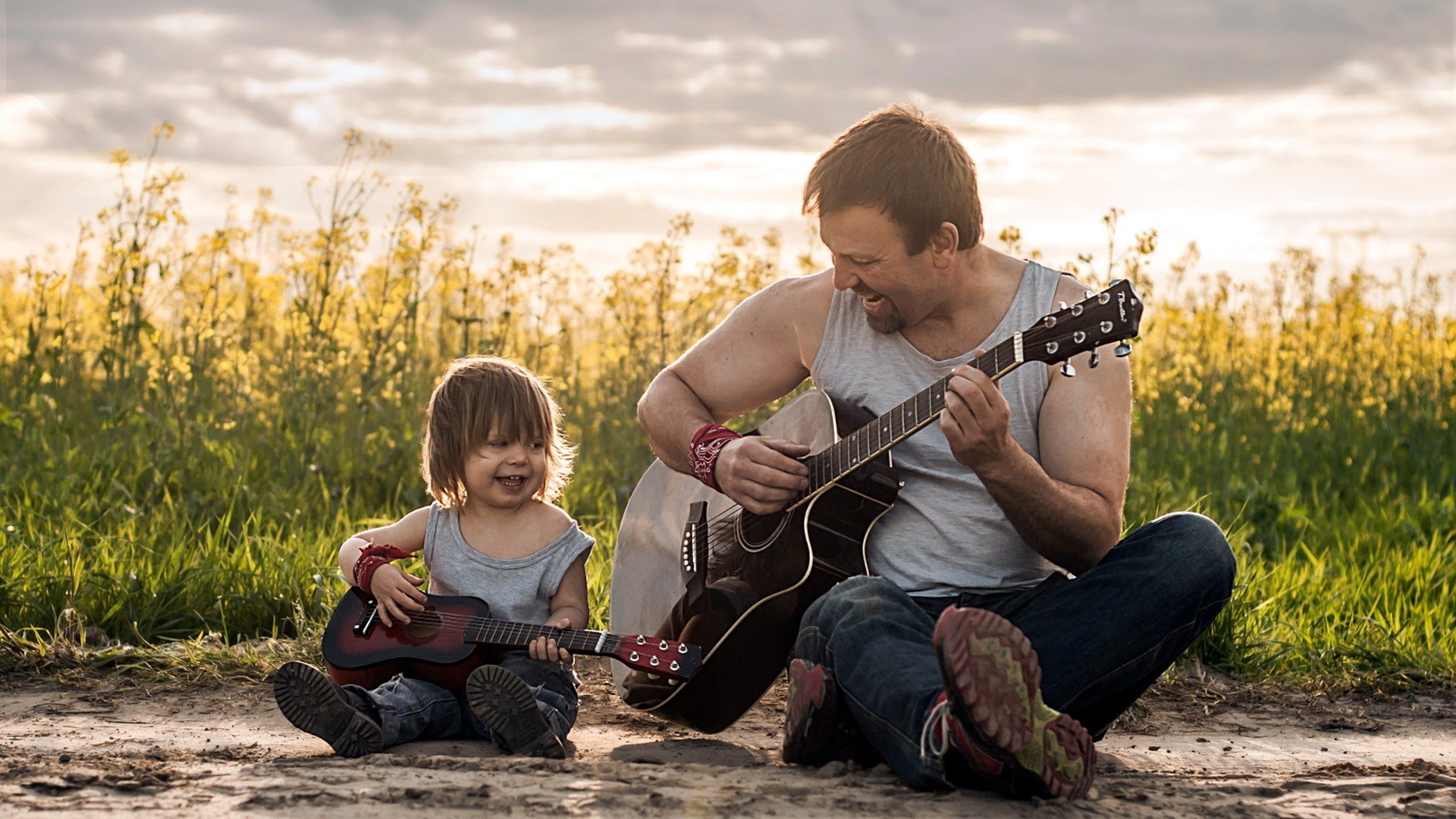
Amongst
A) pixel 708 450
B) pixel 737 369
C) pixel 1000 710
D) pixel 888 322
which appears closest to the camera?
pixel 1000 710

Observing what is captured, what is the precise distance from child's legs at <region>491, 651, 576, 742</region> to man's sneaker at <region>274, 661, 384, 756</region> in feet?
1.21

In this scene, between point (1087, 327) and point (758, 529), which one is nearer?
point (1087, 327)

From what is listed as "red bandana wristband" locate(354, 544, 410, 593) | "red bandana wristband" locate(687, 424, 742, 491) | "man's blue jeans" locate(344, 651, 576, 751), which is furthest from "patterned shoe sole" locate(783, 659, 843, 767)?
"red bandana wristband" locate(354, 544, 410, 593)

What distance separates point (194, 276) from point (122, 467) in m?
2.21

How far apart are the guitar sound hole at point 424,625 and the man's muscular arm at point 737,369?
714mm

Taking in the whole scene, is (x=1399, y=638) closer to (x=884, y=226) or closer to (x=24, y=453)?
(x=884, y=226)

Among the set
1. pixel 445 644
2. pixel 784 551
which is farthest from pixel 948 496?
pixel 445 644

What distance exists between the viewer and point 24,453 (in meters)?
5.60

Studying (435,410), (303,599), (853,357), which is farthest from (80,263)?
(853,357)

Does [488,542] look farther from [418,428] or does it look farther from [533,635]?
[418,428]

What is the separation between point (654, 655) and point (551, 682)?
32 centimetres

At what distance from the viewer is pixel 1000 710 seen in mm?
2385

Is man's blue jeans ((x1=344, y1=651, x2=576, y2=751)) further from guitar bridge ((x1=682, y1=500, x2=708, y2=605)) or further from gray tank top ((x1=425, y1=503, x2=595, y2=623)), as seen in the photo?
guitar bridge ((x1=682, y1=500, x2=708, y2=605))

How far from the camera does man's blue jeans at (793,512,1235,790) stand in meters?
2.89
